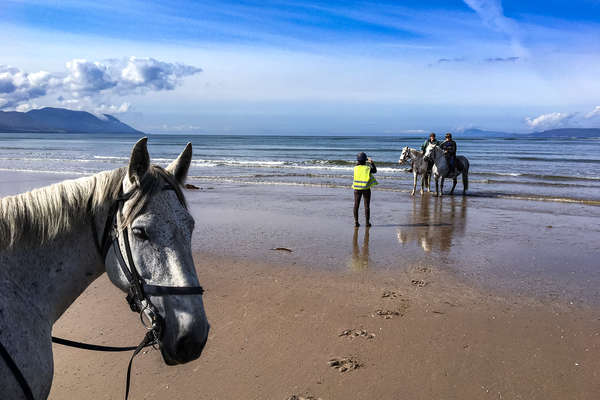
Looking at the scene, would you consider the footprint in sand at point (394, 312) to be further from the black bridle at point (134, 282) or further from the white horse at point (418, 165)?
the white horse at point (418, 165)

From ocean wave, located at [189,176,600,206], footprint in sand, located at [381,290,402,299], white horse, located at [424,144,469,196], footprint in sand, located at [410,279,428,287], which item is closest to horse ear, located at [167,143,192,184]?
footprint in sand, located at [381,290,402,299]

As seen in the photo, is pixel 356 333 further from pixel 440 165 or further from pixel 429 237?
pixel 440 165

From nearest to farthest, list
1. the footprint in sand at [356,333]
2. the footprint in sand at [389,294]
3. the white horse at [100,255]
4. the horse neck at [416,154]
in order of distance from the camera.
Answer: the white horse at [100,255] < the footprint in sand at [356,333] < the footprint in sand at [389,294] < the horse neck at [416,154]

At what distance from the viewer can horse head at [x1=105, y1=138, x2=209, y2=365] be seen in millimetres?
1828

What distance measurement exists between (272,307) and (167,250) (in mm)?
3540

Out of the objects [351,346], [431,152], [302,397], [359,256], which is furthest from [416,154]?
[302,397]

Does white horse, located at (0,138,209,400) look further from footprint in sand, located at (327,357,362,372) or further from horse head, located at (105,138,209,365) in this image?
footprint in sand, located at (327,357,362,372)

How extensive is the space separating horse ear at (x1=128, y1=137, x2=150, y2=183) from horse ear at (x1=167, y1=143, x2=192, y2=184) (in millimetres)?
223

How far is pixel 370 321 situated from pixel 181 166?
348 centimetres

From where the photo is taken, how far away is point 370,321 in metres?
4.86

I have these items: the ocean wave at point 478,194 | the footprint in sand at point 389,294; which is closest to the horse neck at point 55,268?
the footprint in sand at point 389,294

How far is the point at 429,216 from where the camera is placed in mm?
12352

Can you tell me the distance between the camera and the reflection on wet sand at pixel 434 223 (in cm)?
912

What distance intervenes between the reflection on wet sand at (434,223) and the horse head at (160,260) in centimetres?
722
